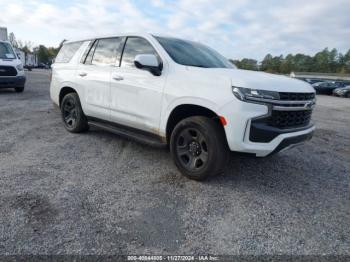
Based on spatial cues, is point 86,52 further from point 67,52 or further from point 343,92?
point 343,92

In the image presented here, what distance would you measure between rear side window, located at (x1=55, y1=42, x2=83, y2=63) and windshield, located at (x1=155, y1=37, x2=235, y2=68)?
213 cm

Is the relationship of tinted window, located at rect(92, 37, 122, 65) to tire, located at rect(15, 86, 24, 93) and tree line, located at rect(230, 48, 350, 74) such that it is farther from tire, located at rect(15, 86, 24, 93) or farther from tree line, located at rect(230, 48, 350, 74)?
tree line, located at rect(230, 48, 350, 74)

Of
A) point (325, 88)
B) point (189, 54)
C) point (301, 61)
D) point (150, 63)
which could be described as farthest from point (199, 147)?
point (301, 61)

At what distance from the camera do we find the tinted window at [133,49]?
14.0 ft

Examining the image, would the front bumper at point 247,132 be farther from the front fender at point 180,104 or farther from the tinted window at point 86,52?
the tinted window at point 86,52

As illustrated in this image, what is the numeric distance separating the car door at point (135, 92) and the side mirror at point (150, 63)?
8 cm

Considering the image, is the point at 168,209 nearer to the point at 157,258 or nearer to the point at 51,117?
the point at 157,258

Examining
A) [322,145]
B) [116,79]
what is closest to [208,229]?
[116,79]

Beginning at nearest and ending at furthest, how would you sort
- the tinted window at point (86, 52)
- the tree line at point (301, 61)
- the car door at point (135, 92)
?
the car door at point (135, 92)
the tinted window at point (86, 52)
the tree line at point (301, 61)

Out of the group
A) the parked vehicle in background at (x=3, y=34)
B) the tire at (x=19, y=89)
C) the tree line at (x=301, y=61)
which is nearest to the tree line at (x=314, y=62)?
the tree line at (x=301, y=61)

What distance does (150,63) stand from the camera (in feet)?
12.4

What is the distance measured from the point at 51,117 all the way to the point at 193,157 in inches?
195

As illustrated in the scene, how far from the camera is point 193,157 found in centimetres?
374

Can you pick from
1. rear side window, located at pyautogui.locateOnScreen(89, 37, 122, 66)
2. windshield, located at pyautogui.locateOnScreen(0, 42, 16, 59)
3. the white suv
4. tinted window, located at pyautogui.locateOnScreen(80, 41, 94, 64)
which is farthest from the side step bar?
windshield, located at pyautogui.locateOnScreen(0, 42, 16, 59)
